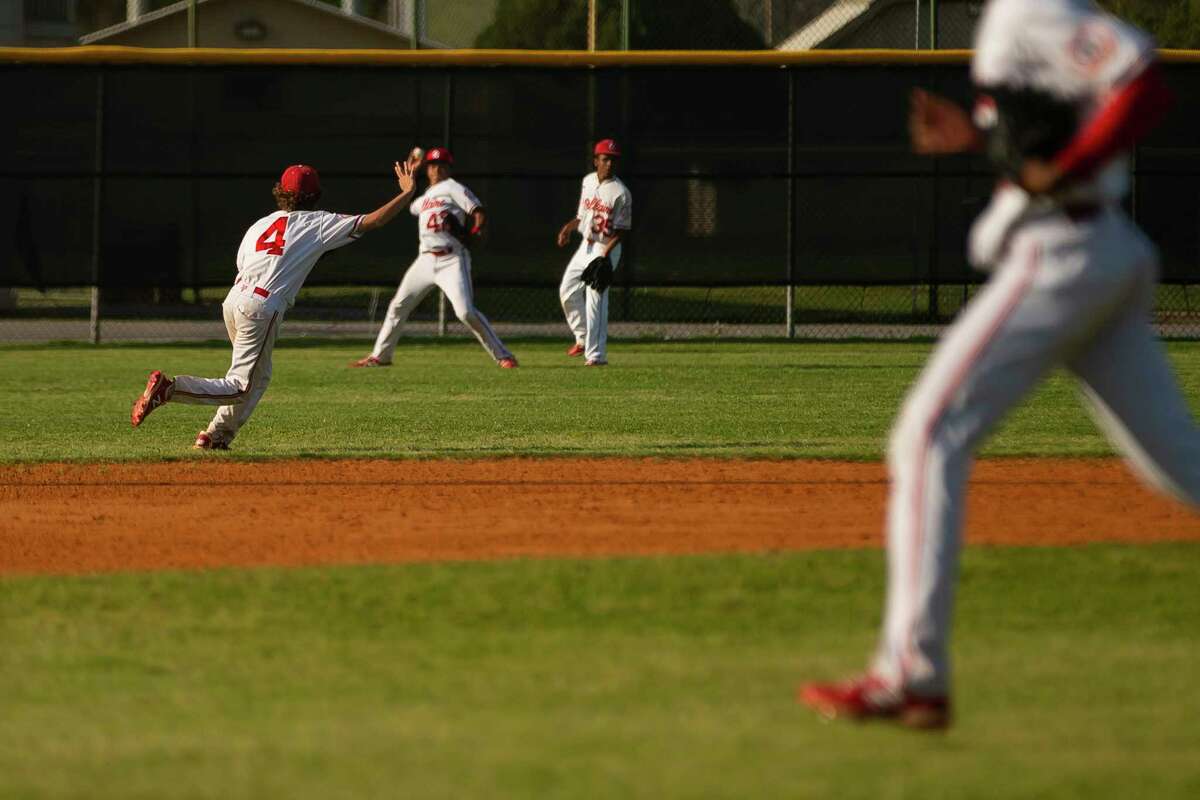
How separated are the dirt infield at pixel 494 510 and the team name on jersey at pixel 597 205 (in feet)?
23.8

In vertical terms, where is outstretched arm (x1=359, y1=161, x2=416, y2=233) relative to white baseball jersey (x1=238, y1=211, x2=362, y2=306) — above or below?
above

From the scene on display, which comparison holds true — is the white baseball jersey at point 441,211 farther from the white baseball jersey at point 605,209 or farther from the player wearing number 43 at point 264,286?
the player wearing number 43 at point 264,286

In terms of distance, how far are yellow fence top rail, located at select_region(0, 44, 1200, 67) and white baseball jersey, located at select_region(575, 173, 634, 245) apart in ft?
8.17

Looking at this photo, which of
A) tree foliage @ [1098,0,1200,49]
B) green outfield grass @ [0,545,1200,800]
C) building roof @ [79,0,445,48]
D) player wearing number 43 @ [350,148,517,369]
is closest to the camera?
green outfield grass @ [0,545,1200,800]

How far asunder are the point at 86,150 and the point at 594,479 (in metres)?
11.6

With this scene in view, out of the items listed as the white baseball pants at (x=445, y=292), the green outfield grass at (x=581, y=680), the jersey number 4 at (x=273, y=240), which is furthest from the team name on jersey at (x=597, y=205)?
the green outfield grass at (x=581, y=680)

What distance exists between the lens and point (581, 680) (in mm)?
4914

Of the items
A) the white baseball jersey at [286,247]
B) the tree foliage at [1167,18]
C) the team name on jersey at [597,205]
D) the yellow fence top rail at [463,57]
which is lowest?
the white baseball jersey at [286,247]

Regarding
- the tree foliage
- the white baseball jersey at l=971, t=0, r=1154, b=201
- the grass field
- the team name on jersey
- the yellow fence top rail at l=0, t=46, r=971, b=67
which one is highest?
the tree foliage

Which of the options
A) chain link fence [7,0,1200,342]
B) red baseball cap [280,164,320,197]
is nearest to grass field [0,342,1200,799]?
red baseball cap [280,164,320,197]

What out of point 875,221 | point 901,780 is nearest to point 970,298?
point 875,221

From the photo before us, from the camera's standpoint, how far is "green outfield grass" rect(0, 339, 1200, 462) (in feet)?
35.8

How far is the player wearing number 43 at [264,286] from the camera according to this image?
405 inches

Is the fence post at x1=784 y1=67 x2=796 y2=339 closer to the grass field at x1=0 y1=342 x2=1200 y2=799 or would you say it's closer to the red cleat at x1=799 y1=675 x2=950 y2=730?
the grass field at x1=0 y1=342 x2=1200 y2=799
